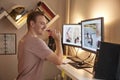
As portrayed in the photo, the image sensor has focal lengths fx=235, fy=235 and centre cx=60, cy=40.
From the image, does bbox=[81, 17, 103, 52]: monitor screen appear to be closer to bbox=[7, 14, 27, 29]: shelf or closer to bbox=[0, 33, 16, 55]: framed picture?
bbox=[7, 14, 27, 29]: shelf

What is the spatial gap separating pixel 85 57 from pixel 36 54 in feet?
4.18

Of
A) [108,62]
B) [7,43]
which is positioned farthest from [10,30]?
[108,62]

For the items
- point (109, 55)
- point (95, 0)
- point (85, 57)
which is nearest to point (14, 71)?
point (85, 57)

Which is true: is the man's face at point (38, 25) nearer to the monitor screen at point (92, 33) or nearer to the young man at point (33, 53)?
the young man at point (33, 53)

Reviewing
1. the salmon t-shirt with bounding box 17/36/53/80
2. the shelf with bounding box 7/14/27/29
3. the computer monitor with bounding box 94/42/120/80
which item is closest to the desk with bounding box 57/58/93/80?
the computer monitor with bounding box 94/42/120/80

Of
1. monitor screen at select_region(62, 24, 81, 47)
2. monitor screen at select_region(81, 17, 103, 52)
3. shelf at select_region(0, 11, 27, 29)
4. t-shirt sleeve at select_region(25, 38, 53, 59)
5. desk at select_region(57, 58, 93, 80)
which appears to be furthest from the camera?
shelf at select_region(0, 11, 27, 29)

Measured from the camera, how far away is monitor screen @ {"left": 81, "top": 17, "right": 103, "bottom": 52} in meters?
2.29

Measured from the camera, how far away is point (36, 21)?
2.09 metres

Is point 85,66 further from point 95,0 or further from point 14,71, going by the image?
point 14,71

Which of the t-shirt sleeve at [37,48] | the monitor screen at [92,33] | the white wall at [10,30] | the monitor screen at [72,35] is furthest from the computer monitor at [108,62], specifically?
the white wall at [10,30]

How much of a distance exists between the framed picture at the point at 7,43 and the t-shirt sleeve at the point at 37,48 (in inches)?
73.1

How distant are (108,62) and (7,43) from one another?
2317 mm

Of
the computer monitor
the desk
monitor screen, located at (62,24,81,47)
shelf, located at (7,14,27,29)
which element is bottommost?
the desk

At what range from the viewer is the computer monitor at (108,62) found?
177cm
